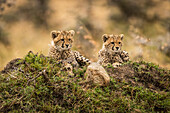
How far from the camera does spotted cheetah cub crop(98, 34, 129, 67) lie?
15.4 ft

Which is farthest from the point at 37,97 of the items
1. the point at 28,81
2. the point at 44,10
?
the point at 44,10

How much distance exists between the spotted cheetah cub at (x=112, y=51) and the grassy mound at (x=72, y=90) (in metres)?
0.75

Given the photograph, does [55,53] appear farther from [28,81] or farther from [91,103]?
[91,103]

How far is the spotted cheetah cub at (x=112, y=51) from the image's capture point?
4.69m

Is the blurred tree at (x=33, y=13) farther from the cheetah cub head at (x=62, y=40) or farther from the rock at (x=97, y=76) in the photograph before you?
the rock at (x=97, y=76)

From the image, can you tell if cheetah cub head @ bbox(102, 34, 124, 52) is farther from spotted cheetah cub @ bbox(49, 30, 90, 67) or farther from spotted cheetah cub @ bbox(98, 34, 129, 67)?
spotted cheetah cub @ bbox(49, 30, 90, 67)

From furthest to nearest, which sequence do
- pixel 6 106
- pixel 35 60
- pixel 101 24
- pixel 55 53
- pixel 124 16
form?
pixel 124 16 → pixel 101 24 → pixel 55 53 → pixel 35 60 → pixel 6 106

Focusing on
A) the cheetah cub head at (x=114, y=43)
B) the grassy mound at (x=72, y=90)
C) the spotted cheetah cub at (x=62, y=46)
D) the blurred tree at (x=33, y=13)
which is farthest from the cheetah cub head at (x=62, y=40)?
the blurred tree at (x=33, y=13)

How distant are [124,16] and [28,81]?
7296mm

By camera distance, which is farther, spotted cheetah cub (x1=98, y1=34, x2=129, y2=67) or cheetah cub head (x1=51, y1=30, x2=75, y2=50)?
spotted cheetah cub (x1=98, y1=34, x2=129, y2=67)

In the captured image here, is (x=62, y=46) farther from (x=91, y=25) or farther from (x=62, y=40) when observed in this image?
(x=91, y=25)

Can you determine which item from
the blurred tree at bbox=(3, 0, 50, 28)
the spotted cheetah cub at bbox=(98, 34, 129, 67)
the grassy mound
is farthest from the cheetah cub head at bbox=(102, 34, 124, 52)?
the blurred tree at bbox=(3, 0, 50, 28)

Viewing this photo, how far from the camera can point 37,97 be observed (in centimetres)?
316

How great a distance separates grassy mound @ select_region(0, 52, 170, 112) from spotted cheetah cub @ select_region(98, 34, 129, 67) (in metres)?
0.75
